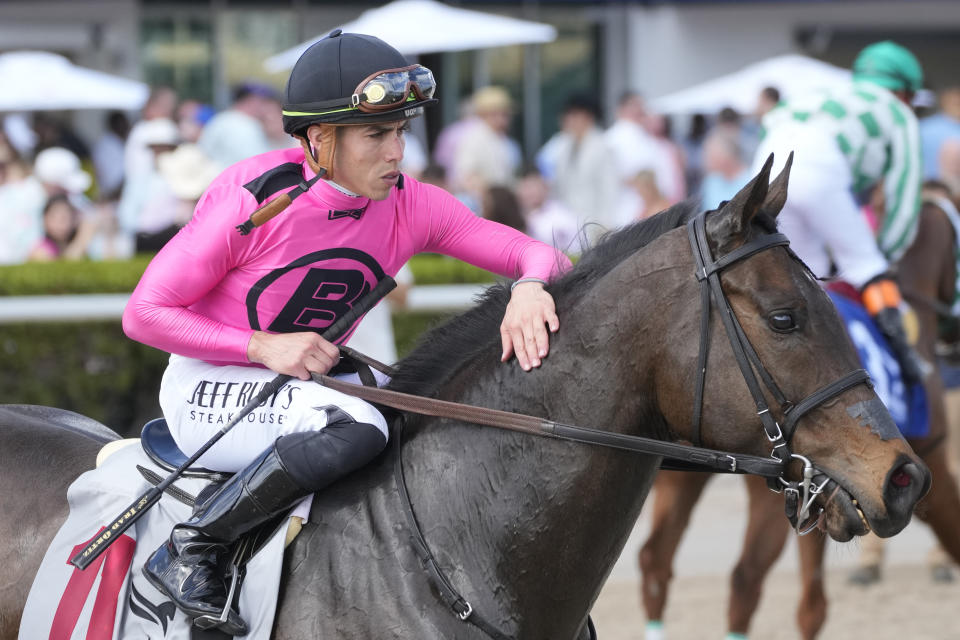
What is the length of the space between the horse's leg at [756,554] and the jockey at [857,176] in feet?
2.41

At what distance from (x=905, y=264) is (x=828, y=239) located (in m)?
0.74

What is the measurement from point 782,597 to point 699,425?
4.08 m

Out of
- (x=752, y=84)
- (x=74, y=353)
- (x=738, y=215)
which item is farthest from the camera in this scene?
(x=752, y=84)

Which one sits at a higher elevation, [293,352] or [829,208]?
[293,352]

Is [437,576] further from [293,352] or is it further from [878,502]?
[878,502]

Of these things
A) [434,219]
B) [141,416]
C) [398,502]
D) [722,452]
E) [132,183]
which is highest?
[434,219]

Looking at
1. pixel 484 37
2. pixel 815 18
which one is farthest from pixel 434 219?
pixel 815 18

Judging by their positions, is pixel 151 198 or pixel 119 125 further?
pixel 119 125

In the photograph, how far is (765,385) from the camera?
8.18ft

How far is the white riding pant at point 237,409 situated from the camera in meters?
2.77

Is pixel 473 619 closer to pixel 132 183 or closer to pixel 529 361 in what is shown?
pixel 529 361

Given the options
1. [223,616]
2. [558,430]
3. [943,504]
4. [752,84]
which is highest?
[558,430]

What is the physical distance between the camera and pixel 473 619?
263cm

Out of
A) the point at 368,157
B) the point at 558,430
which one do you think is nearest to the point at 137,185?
the point at 368,157
